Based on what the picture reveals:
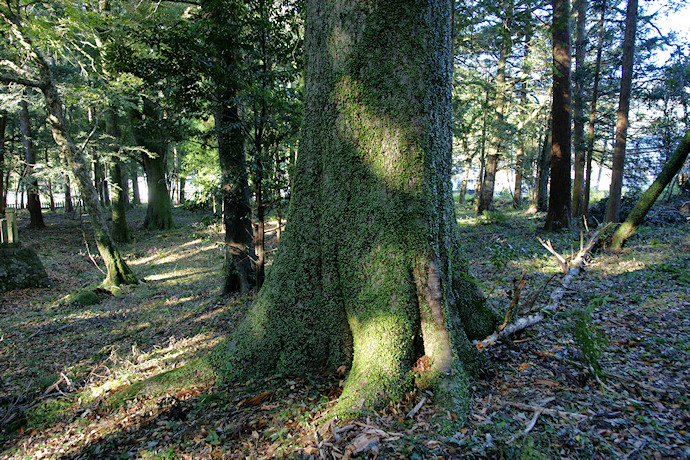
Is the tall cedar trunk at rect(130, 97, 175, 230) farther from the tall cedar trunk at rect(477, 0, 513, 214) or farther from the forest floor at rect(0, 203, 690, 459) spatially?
the tall cedar trunk at rect(477, 0, 513, 214)

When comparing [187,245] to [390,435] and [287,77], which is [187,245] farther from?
[390,435]

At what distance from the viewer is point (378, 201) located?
114 inches

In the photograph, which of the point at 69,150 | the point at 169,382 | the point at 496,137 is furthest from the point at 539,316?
the point at 496,137

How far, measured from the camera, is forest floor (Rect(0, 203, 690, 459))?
2.28 meters

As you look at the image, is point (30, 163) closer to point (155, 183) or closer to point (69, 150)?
point (155, 183)

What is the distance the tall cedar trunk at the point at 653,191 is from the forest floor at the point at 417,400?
1.93m

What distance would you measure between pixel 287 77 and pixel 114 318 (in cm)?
625

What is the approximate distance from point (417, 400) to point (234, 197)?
17.0 ft

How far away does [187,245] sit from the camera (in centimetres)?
1662

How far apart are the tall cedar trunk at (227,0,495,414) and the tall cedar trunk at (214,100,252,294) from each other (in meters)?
3.31

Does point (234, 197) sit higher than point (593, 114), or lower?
lower

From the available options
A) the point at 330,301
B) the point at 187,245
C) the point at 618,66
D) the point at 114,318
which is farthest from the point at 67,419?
the point at 618,66

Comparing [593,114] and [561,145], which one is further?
[593,114]

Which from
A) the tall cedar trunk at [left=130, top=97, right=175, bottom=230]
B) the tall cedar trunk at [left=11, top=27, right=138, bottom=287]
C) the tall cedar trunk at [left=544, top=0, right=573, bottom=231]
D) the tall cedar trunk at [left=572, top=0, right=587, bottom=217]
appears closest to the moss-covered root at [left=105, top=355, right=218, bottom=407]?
the tall cedar trunk at [left=11, top=27, right=138, bottom=287]
